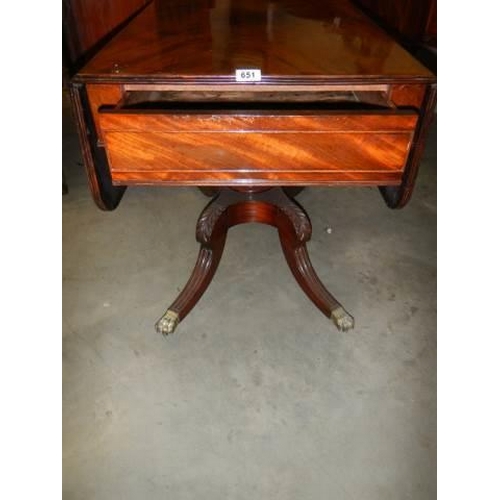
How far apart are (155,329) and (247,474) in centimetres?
44

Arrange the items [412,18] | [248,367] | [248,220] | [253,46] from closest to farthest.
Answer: [253,46]
[248,367]
[248,220]
[412,18]

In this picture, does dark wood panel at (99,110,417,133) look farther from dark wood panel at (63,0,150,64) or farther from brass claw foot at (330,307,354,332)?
dark wood panel at (63,0,150,64)

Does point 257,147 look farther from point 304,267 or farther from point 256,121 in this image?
point 304,267

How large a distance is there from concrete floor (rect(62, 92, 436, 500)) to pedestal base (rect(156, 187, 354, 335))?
0.19 feet

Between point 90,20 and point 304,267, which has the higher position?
point 90,20

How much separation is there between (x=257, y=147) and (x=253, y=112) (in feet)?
0.19

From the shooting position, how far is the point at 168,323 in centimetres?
115

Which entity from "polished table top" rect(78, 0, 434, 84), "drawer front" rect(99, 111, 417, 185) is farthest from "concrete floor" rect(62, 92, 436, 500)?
"polished table top" rect(78, 0, 434, 84)

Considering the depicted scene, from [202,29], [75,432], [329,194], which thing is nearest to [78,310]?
[75,432]

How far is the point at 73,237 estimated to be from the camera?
1476 millimetres

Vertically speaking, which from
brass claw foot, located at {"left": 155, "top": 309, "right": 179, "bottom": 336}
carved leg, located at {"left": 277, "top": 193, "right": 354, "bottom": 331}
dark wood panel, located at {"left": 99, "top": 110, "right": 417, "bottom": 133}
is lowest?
brass claw foot, located at {"left": 155, "top": 309, "right": 179, "bottom": 336}

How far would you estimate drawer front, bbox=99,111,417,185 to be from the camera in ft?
2.22

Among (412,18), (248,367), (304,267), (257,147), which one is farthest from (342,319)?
(412,18)

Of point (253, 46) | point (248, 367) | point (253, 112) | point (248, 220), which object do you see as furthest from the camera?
point (248, 220)
